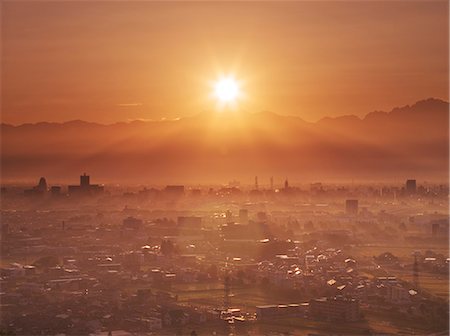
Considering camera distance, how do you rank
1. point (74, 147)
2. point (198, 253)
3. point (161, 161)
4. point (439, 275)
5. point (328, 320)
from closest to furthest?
point (328, 320)
point (439, 275)
point (198, 253)
point (74, 147)
point (161, 161)

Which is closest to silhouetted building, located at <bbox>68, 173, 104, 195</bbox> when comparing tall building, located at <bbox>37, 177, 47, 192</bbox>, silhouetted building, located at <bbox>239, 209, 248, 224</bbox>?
tall building, located at <bbox>37, 177, 47, 192</bbox>

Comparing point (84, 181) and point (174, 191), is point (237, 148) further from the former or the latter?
point (84, 181)

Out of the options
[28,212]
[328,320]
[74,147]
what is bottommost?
[328,320]


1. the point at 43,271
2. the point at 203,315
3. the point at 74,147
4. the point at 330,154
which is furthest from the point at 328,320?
the point at 330,154

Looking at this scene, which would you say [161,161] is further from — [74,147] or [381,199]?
[381,199]

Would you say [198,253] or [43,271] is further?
[198,253]

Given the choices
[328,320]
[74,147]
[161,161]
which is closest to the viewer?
[328,320]

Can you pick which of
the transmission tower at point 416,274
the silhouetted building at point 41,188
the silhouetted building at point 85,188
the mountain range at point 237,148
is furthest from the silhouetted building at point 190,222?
the transmission tower at point 416,274
